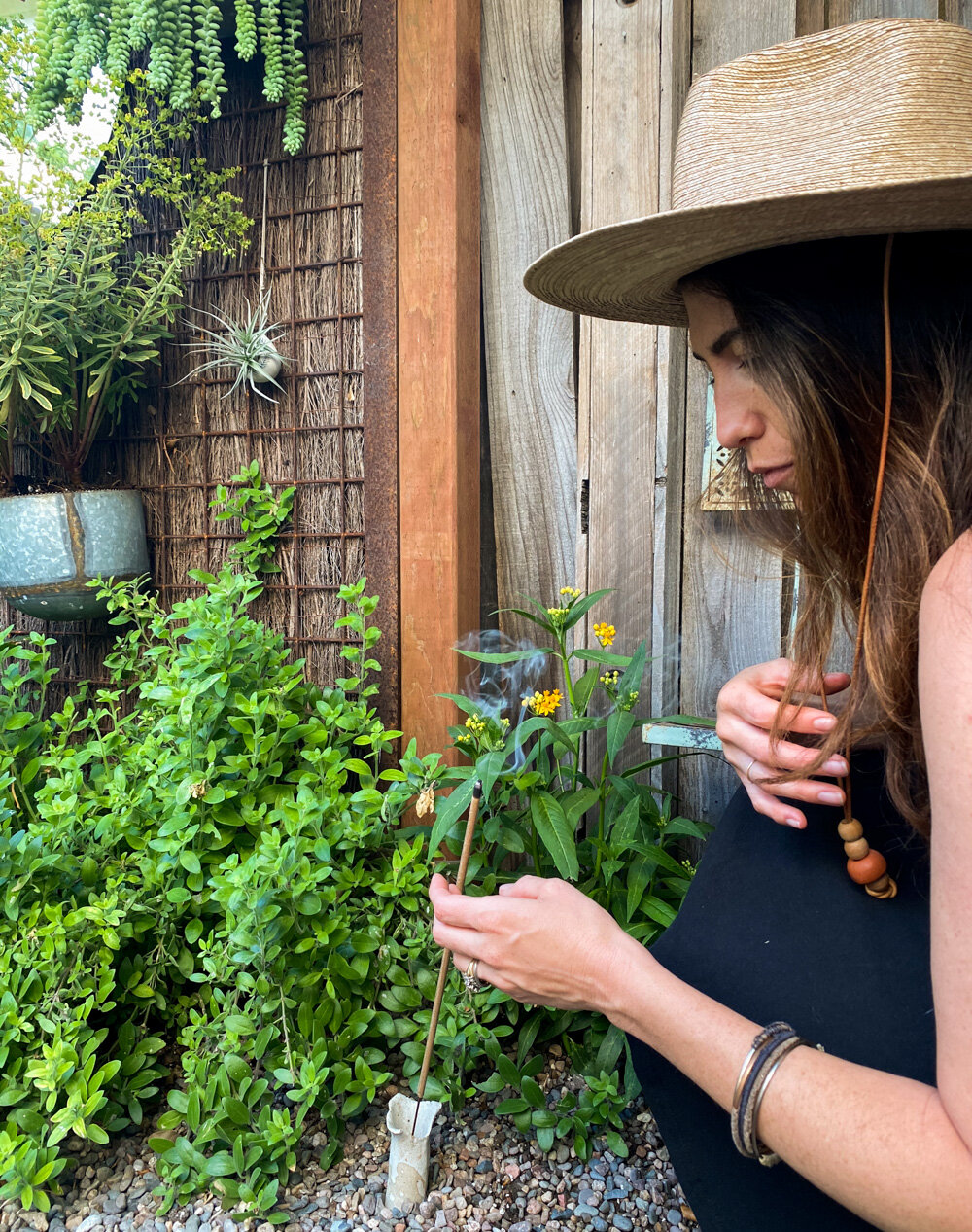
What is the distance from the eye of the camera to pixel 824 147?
897 millimetres

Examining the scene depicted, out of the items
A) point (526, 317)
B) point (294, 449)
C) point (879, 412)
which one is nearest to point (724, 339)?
point (879, 412)

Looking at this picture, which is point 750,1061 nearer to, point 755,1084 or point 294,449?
point 755,1084

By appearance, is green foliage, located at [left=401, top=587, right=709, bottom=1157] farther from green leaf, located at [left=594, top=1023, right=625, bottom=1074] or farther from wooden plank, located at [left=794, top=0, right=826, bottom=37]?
wooden plank, located at [left=794, top=0, right=826, bottom=37]

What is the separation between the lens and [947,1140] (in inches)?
26.4

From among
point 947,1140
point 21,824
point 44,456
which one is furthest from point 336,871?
point 44,456

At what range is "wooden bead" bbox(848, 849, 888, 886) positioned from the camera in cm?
99

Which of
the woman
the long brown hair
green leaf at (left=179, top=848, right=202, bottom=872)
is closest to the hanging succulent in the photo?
the woman

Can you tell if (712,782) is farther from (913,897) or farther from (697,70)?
(697,70)

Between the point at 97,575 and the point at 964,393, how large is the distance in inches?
80.3

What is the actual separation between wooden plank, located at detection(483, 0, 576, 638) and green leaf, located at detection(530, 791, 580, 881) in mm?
636

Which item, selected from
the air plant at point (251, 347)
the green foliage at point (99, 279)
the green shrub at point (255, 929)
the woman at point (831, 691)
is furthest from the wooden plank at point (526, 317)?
the woman at point (831, 691)

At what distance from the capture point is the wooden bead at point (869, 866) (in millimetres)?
989

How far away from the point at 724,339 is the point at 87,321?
6.01ft

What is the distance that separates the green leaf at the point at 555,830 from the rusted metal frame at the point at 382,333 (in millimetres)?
606
